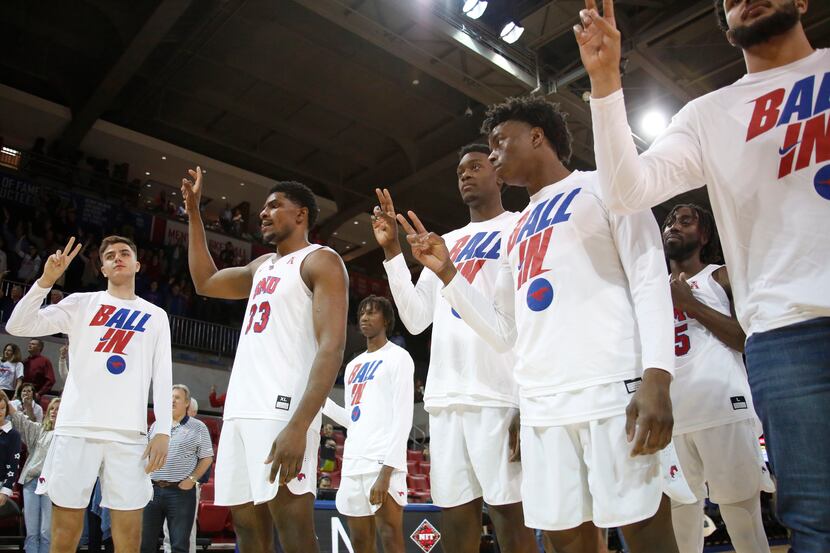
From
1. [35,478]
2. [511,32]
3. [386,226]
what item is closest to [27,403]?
[35,478]

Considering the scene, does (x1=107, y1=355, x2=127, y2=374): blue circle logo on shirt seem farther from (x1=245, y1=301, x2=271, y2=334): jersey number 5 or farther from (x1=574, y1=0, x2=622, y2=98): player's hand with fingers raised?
(x1=574, y1=0, x2=622, y2=98): player's hand with fingers raised

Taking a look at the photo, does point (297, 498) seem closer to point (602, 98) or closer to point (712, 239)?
point (602, 98)

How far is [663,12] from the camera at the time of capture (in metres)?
10.2

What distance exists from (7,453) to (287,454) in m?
5.30

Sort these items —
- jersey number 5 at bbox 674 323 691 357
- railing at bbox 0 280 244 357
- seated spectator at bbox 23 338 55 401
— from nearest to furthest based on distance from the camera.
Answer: jersey number 5 at bbox 674 323 691 357 → seated spectator at bbox 23 338 55 401 → railing at bbox 0 280 244 357

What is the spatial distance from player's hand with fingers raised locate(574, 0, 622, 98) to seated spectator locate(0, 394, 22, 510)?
6.69 m

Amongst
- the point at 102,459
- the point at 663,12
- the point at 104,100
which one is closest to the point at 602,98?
the point at 102,459

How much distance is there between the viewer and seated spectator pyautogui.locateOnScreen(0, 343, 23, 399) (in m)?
8.98

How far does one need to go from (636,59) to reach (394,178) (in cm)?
736

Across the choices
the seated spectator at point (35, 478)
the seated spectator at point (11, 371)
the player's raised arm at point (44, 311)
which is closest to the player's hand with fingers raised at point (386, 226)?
the player's raised arm at point (44, 311)

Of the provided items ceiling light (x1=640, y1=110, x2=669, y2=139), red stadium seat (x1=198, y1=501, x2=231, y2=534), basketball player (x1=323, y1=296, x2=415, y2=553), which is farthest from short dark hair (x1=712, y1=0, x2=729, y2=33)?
ceiling light (x1=640, y1=110, x2=669, y2=139)

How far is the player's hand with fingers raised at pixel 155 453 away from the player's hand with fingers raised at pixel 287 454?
187cm

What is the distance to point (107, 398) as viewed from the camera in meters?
4.15

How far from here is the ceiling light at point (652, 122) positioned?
11.5m
